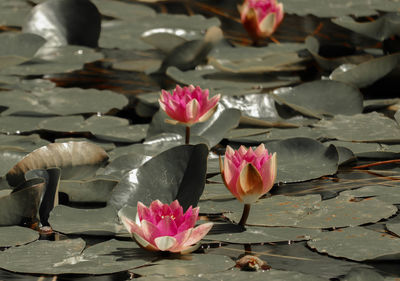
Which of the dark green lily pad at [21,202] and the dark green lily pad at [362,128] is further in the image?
the dark green lily pad at [362,128]

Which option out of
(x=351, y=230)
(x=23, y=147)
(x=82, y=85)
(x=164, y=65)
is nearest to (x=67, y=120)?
(x=23, y=147)

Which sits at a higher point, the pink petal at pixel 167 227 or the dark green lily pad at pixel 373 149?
the dark green lily pad at pixel 373 149

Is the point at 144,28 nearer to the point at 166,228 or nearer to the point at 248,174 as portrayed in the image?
the point at 248,174

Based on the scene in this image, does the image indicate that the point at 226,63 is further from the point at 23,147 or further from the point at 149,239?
the point at 149,239

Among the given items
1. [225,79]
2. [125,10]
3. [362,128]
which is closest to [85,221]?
[362,128]

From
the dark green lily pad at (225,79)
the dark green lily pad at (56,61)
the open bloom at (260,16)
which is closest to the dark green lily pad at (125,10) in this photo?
the dark green lily pad at (56,61)

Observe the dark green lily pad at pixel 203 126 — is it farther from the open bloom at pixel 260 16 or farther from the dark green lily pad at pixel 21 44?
the open bloom at pixel 260 16

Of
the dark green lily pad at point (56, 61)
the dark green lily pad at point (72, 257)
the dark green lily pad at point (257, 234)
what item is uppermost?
the dark green lily pad at point (56, 61)

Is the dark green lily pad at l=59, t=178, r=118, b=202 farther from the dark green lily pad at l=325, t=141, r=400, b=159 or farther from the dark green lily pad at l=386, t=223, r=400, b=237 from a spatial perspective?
the dark green lily pad at l=325, t=141, r=400, b=159
